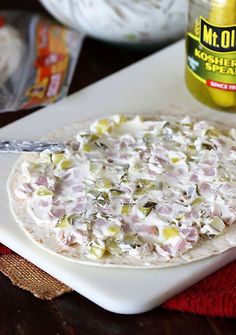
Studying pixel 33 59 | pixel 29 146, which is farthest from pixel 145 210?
pixel 33 59

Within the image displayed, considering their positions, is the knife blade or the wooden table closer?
the wooden table

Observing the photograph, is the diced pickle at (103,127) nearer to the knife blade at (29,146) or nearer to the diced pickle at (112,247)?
the knife blade at (29,146)

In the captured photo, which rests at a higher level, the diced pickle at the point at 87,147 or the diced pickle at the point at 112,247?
the diced pickle at the point at 87,147

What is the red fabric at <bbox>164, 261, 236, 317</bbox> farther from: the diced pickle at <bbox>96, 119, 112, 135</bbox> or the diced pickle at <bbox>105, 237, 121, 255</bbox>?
the diced pickle at <bbox>96, 119, 112, 135</bbox>

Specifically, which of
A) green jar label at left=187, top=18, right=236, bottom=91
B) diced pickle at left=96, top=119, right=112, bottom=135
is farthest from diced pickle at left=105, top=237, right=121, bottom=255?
green jar label at left=187, top=18, right=236, bottom=91

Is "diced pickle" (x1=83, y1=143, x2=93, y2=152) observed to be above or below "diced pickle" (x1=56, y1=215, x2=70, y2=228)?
above

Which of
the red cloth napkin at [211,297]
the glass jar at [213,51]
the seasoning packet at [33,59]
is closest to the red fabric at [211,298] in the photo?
the red cloth napkin at [211,297]

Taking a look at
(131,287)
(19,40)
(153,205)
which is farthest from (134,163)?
(19,40)
